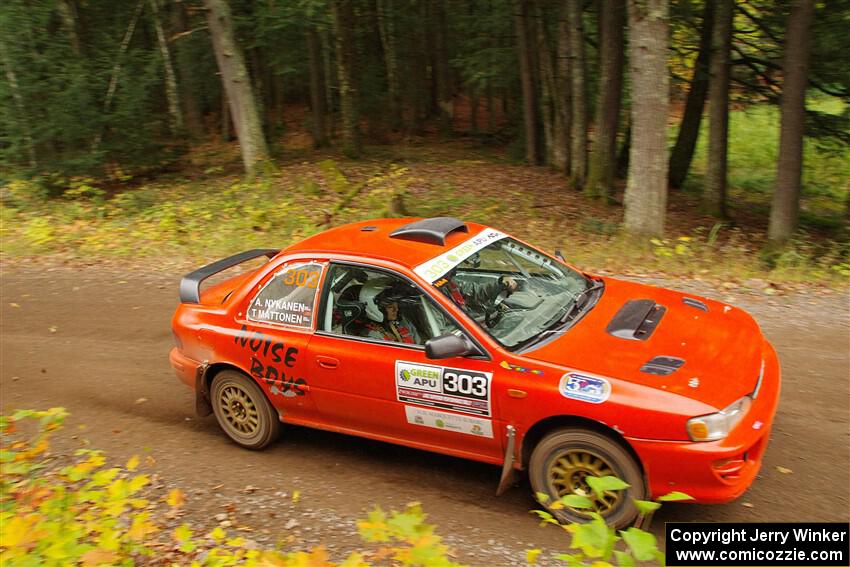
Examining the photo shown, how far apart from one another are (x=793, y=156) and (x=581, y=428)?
9.42m

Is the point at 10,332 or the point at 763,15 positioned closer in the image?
the point at 10,332

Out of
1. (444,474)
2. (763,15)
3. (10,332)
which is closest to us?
(444,474)

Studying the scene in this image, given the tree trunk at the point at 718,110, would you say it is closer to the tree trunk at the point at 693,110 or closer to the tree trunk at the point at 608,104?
the tree trunk at the point at 693,110

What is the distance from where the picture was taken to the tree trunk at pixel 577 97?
15172mm

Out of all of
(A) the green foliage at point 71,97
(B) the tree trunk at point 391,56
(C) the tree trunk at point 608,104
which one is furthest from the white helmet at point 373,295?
(B) the tree trunk at point 391,56

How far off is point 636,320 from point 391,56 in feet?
70.6

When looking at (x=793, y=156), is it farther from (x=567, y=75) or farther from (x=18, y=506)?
(x=18, y=506)

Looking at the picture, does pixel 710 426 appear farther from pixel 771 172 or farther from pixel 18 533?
pixel 771 172

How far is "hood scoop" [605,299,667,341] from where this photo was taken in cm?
452

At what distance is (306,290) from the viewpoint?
5.24 meters

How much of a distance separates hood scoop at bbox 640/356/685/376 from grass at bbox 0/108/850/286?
524cm

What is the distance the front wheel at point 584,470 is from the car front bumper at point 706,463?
0.12 metres

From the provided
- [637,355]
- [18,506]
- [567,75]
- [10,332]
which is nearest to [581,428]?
[637,355]

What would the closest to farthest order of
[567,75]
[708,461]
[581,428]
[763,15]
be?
1. [708,461]
2. [581,428]
3. [763,15]
4. [567,75]
